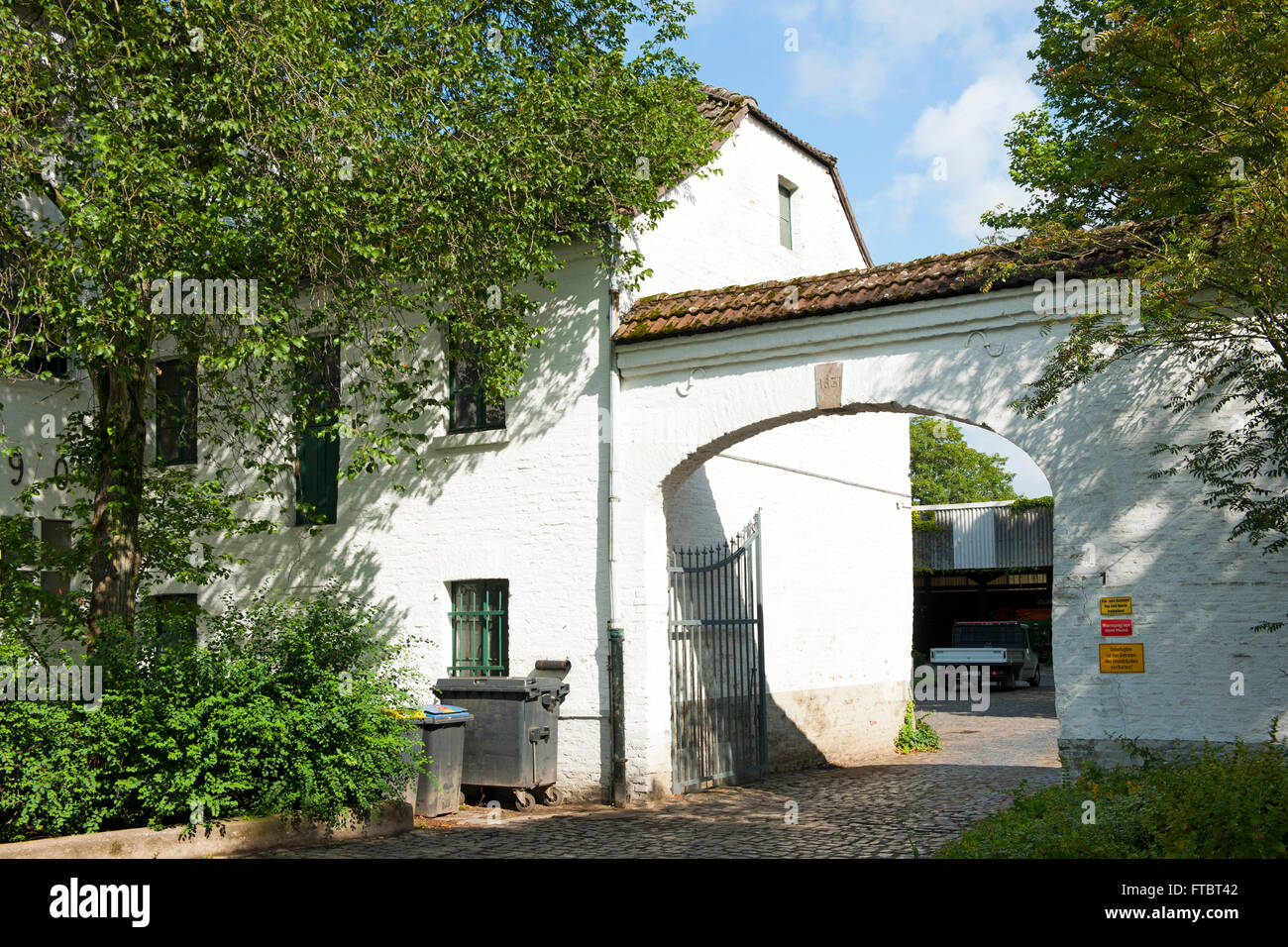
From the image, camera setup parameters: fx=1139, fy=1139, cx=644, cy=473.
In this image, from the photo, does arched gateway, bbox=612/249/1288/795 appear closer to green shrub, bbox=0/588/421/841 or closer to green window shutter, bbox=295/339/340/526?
green shrub, bbox=0/588/421/841

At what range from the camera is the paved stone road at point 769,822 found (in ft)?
30.0

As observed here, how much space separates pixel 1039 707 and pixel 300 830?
2167cm

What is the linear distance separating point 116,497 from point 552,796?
17.8 feet

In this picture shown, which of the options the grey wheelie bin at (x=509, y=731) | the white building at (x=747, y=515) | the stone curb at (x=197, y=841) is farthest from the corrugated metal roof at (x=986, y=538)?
the stone curb at (x=197, y=841)

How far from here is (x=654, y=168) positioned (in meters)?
12.3

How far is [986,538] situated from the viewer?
35.8 meters

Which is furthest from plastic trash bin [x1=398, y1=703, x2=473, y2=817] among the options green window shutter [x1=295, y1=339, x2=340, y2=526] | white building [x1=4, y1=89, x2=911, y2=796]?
green window shutter [x1=295, y1=339, x2=340, y2=526]

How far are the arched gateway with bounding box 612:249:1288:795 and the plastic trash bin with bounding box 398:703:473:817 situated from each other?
5.85 ft

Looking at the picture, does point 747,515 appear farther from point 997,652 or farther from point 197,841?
point 997,652

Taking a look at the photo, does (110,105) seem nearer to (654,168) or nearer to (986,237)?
(654,168)

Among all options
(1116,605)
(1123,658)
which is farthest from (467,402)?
(1123,658)

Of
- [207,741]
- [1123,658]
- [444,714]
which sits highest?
[1123,658]

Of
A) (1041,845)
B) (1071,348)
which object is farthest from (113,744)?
(1071,348)

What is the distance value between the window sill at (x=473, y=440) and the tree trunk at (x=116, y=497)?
3221 millimetres
